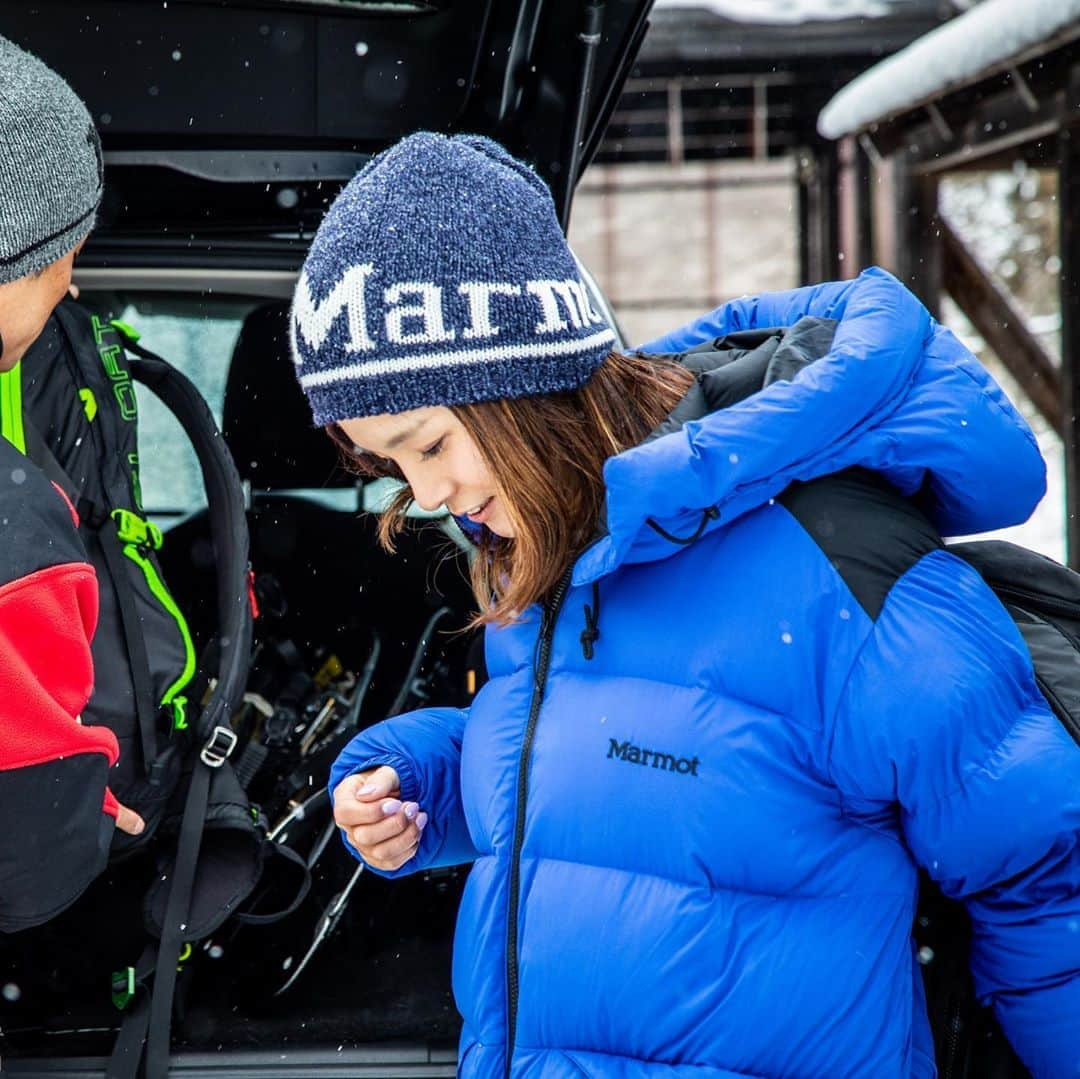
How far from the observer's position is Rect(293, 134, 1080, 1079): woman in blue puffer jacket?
104cm

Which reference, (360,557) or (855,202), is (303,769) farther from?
(855,202)

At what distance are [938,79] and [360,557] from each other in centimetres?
338

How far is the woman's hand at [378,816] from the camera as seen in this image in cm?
132

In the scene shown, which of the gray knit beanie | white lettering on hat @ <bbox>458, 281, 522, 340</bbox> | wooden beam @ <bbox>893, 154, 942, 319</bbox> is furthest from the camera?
wooden beam @ <bbox>893, 154, 942, 319</bbox>

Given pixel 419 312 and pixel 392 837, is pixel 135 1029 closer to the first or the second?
pixel 392 837

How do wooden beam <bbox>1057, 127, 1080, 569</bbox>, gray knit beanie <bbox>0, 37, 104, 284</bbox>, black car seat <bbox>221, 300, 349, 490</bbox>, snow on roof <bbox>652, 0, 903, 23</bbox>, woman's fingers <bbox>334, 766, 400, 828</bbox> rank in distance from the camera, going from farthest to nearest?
1. snow on roof <bbox>652, 0, 903, 23</bbox>
2. wooden beam <bbox>1057, 127, 1080, 569</bbox>
3. black car seat <bbox>221, 300, 349, 490</bbox>
4. gray knit beanie <bbox>0, 37, 104, 284</bbox>
5. woman's fingers <bbox>334, 766, 400, 828</bbox>

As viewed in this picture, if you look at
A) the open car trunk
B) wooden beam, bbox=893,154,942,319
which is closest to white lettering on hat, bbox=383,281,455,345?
the open car trunk

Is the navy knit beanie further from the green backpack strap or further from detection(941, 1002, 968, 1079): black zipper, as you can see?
the green backpack strap

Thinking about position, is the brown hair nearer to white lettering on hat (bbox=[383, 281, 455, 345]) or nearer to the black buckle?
white lettering on hat (bbox=[383, 281, 455, 345])

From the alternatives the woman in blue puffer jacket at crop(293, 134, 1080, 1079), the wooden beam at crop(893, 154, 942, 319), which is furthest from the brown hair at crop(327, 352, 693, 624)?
the wooden beam at crop(893, 154, 942, 319)

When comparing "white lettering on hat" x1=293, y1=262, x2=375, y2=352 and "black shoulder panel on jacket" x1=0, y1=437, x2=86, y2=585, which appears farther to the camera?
"black shoulder panel on jacket" x1=0, y1=437, x2=86, y2=585

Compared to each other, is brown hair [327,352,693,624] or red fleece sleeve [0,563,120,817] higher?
brown hair [327,352,693,624]

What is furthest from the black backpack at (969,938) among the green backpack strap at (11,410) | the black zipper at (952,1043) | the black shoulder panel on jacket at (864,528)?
the green backpack strap at (11,410)

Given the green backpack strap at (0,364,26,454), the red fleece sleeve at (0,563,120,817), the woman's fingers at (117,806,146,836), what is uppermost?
the green backpack strap at (0,364,26,454)
